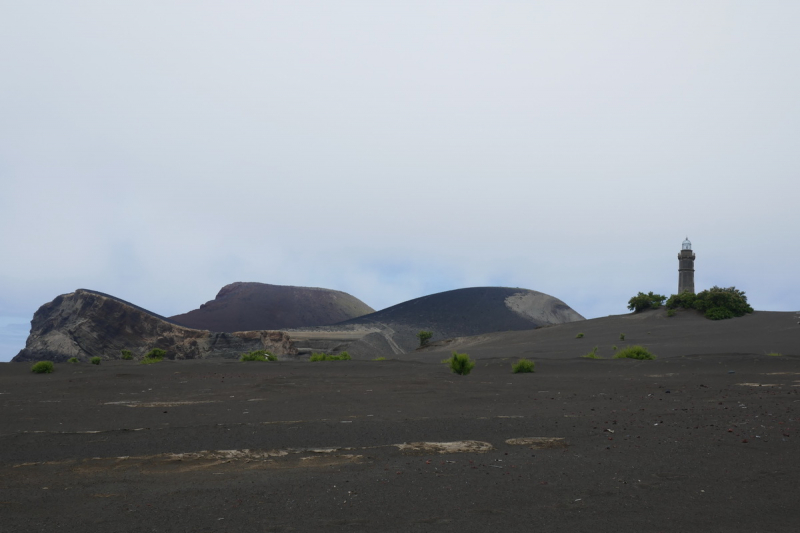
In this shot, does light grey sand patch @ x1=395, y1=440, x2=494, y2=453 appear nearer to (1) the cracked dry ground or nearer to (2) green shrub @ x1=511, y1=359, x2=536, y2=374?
(1) the cracked dry ground

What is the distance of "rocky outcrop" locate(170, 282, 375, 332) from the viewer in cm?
8391

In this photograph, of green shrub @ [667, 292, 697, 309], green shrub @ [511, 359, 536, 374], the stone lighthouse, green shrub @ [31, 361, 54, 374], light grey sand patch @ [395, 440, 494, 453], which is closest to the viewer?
light grey sand patch @ [395, 440, 494, 453]

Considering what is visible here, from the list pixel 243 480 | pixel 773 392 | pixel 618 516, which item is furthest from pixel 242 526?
pixel 773 392

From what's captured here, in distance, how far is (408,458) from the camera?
255 inches

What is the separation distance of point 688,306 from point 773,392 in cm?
3110

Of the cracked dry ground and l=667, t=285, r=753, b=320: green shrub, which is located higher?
l=667, t=285, r=753, b=320: green shrub

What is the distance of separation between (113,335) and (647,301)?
42739 millimetres

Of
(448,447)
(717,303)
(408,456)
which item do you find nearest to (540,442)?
(448,447)

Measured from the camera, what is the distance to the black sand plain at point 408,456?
4516 millimetres

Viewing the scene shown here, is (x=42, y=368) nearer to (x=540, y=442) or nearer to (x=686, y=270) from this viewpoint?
(x=540, y=442)

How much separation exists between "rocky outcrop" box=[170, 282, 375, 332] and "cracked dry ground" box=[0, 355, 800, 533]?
7158cm

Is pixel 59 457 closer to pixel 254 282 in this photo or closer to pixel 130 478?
pixel 130 478

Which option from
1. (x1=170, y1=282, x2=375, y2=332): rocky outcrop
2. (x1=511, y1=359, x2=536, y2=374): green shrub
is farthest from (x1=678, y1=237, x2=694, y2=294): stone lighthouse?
(x1=170, y1=282, x2=375, y2=332): rocky outcrop

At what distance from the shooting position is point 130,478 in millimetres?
5875
